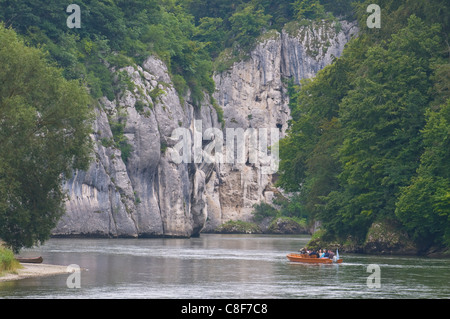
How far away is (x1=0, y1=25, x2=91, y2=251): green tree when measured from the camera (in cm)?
4350

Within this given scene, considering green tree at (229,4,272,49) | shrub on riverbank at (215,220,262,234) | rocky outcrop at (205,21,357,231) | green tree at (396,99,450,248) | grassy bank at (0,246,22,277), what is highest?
green tree at (229,4,272,49)

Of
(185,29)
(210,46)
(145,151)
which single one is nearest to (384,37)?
(145,151)

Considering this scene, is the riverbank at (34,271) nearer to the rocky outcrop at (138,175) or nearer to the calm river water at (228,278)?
the calm river water at (228,278)

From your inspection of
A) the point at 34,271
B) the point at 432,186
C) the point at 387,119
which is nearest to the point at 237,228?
the point at 387,119

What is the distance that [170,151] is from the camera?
3981 inches

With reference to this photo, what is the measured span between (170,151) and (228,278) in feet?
194

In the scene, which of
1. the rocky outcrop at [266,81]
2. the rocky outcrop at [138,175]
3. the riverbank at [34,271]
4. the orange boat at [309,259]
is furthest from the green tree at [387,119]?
the rocky outcrop at [266,81]

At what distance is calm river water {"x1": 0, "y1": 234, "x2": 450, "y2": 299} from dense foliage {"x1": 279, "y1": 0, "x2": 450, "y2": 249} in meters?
3.52

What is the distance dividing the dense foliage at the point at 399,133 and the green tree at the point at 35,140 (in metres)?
23.1

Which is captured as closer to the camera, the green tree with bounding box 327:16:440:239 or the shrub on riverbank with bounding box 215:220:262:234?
the green tree with bounding box 327:16:440:239

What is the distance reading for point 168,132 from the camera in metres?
102

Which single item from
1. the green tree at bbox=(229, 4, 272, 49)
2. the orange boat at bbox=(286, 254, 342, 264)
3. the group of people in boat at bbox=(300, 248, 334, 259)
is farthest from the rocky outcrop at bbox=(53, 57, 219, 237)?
the group of people in boat at bbox=(300, 248, 334, 259)

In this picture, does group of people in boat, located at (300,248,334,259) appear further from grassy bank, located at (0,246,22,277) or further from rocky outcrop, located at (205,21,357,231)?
rocky outcrop, located at (205,21,357,231)

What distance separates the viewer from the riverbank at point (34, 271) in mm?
40362
